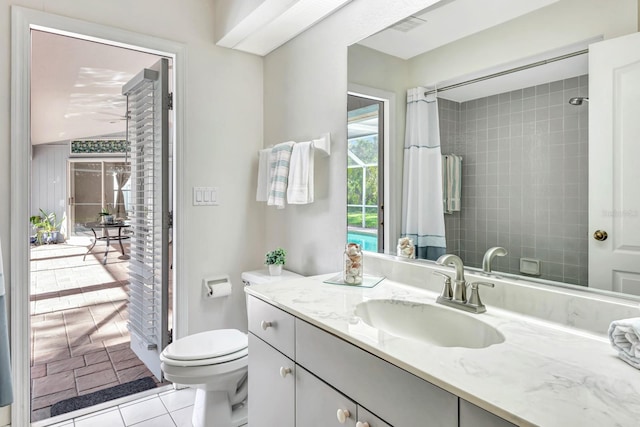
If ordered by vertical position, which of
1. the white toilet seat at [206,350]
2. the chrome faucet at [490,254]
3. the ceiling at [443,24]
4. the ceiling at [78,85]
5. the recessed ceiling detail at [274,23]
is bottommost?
the white toilet seat at [206,350]

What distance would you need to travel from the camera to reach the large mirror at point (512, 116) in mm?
1067

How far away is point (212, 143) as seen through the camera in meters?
2.37

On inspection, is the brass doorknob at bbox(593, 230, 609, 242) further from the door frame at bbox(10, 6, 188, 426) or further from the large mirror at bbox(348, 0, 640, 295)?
the door frame at bbox(10, 6, 188, 426)

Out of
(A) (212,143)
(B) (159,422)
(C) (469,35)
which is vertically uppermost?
(C) (469,35)

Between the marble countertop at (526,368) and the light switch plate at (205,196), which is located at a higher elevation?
the light switch plate at (205,196)

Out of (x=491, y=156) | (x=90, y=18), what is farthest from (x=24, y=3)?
(x=491, y=156)

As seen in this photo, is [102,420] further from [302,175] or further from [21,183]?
[302,175]

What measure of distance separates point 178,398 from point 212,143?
1571mm

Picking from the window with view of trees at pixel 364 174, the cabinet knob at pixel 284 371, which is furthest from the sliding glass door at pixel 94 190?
the cabinet knob at pixel 284 371

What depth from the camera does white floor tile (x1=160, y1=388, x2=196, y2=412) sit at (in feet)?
6.98

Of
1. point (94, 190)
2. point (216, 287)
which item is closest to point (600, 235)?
point (216, 287)

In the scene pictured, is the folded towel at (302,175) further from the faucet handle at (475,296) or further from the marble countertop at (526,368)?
the faucet handle at (475,296)

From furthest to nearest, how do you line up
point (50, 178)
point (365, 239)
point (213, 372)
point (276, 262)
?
point (50, 178) → point (276, 262) → point (365, 239) → point (213, 372)

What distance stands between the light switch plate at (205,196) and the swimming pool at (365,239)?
0.98m
